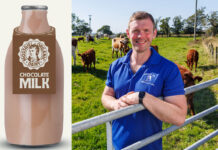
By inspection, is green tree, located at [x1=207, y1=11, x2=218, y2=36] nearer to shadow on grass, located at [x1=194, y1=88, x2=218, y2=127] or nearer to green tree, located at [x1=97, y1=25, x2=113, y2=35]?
shadow on grass, located at [x1=194, y1=88, x2=218, y2=127]

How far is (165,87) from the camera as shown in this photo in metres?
0.54

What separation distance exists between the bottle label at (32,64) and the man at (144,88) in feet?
0.87

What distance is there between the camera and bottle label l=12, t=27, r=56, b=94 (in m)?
0.24

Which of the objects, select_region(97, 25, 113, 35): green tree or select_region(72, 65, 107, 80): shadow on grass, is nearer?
select_region(72, 65, 107, 80): shadow on grass

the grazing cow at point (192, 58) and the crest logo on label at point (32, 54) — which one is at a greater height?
the crest logo on label at point (32, 54)

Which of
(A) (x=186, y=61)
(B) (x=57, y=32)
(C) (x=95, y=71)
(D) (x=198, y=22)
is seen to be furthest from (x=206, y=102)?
(D) (x=198, y=22)

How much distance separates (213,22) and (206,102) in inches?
176

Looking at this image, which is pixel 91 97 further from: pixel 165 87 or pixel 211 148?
pixel 165 87

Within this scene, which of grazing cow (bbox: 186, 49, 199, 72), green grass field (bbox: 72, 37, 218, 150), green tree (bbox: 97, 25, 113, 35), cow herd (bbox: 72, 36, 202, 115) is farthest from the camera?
green tree (bbox: 97, 25, 113, 35)

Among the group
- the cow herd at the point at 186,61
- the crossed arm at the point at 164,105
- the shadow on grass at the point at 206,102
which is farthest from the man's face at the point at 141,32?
the shadow on grass at the point at 206,102

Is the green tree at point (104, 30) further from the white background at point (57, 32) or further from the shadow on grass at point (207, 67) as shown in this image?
the white background at point (57, 32)

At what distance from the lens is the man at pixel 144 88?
51 cm

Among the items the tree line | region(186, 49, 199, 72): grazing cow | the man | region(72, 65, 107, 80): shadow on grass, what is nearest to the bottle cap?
the man

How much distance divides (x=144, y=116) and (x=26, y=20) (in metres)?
0.36
